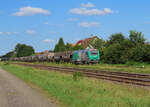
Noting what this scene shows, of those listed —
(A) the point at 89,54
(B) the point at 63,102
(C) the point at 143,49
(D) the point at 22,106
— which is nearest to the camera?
(D) the point at 22,106

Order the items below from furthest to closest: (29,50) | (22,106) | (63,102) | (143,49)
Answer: (29,50)
(143,49)
(63,102)
(22,106)

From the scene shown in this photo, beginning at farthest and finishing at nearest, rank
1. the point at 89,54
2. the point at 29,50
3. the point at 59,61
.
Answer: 1. the point at 29,50
2. the point at 59,61
3. the point at 89,54

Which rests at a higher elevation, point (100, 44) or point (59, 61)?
point (100, 44)

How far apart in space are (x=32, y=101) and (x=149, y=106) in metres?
4.67

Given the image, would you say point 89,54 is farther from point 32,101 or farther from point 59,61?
point 32,101

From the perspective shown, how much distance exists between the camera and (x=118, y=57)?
36.5 m

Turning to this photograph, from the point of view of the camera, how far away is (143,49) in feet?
101

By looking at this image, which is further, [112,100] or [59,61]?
[59,61]

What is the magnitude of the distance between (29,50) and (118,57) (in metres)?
128

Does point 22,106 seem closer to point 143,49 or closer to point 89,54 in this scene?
point 143,49

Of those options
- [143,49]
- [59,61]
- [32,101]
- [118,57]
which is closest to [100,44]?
[59,61]

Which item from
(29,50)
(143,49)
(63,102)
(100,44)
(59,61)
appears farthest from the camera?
(29,50)

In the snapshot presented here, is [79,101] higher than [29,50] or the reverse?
the reverse

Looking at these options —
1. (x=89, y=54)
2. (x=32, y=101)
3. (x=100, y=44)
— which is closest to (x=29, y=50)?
(x=100, y=44)
